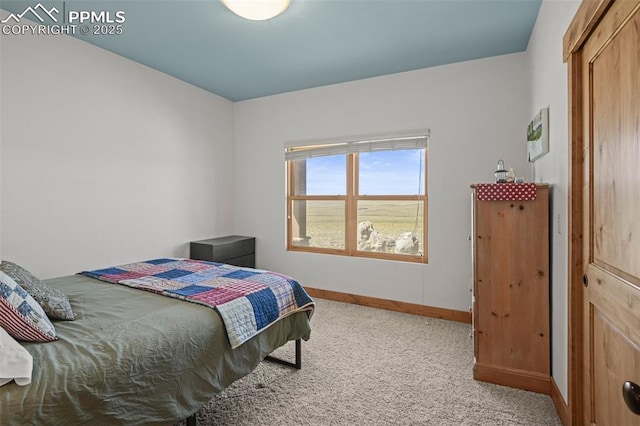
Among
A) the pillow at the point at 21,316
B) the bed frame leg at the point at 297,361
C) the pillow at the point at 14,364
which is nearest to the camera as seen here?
the pillow at the point at 14,364

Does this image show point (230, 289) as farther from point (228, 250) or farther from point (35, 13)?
point (35, 13)

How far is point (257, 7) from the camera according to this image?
220 cm

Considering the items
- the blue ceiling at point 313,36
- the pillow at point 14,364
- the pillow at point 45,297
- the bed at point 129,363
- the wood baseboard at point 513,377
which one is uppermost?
the blue ceiling at point 313,36

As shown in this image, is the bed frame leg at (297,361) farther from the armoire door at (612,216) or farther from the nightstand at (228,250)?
the nightstand at (228,250)

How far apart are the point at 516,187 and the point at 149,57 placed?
11.5 feet

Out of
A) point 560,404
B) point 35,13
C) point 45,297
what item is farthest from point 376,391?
point 35,13

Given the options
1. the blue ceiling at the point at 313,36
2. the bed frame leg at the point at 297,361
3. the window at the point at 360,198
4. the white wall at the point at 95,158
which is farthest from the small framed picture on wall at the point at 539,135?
the white wall at the point at 95,158

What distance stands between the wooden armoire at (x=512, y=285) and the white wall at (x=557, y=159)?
6cm

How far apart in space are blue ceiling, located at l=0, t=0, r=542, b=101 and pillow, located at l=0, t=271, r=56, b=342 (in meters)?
2.09

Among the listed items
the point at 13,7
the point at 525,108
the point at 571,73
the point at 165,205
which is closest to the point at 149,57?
the point at 13,7

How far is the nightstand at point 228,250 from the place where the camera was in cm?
386

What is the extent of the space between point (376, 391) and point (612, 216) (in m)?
1.61

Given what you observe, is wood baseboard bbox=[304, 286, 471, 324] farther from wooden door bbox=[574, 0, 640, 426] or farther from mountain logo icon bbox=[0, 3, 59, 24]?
mountain logo icon bbox=[0, 3, 59, 24]

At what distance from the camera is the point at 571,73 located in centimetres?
160
